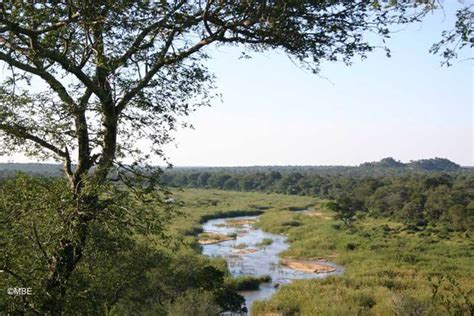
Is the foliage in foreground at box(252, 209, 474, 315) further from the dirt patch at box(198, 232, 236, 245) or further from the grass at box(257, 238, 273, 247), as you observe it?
the dirt patch at box(198, 232, 236, 245)

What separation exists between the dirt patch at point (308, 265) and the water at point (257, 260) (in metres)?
0.48

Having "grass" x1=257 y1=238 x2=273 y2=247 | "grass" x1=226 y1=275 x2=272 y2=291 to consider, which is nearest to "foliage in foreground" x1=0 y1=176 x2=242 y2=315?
"grass" x1=226 y1=275 x2=272 y2=291

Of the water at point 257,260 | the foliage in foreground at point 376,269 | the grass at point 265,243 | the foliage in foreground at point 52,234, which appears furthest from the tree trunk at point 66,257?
the grass at point 265,243

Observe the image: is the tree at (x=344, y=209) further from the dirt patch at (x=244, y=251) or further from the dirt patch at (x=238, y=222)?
the dirt patch at (x=244, y=251)

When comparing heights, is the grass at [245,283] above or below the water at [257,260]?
above

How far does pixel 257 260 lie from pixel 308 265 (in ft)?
11.3

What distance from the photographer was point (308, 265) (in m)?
30.2

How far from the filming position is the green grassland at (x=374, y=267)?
17344mm

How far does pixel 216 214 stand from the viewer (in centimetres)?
5762

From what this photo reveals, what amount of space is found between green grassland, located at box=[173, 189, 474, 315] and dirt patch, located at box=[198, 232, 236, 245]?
1741 mm

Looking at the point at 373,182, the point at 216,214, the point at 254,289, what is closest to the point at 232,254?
the point at 254,289

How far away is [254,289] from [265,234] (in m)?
21.1

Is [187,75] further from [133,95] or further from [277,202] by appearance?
[277,202]

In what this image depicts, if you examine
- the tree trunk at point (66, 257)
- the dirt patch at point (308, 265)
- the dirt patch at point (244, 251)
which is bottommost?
the dirt patch at point (308, 265)
